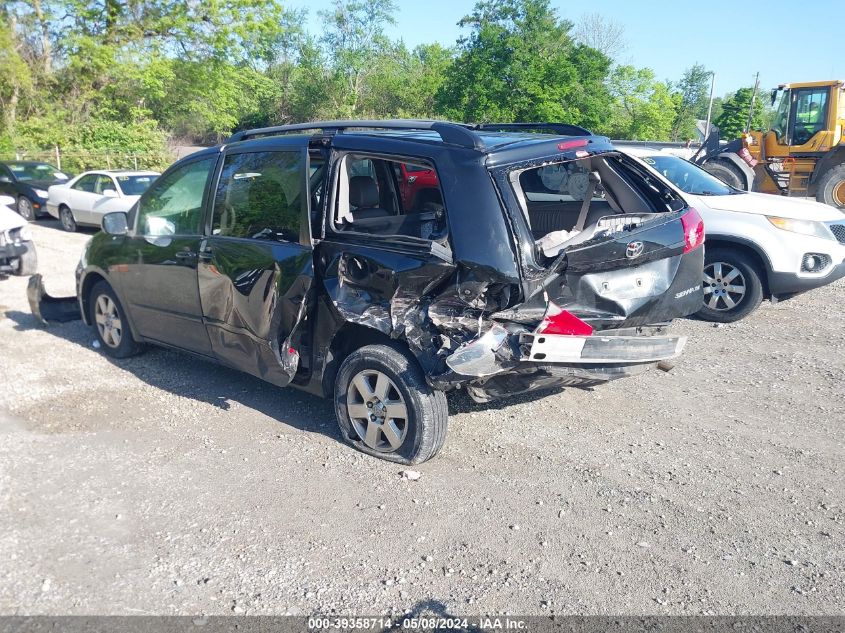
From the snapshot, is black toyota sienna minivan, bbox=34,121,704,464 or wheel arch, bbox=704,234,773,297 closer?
black toyota sienna minivan, bbox=34,121,704,464

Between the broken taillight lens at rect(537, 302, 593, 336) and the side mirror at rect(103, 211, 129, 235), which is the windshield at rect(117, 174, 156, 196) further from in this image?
the broken taillight lens at rect(537, 302, 593, 336)

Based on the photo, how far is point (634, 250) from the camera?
4.21 m

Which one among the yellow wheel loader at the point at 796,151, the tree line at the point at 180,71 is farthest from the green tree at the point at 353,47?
the yellow wheel loader at the point at 796,151

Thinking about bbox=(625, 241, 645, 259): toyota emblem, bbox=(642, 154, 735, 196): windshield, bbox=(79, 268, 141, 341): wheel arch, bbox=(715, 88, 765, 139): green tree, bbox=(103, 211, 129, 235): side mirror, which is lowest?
bbox=(79, 268, 141, 341): wheel arch

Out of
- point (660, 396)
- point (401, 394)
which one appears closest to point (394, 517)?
point (401, 394)

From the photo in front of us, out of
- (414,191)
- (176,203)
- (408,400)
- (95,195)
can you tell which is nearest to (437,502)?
(408,400)

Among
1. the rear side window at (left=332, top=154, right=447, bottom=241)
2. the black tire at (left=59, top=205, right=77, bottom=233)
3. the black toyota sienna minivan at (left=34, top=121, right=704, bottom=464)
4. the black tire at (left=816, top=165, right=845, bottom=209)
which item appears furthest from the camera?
the black tire at (left=816, top=165, right=845, bottom=209)

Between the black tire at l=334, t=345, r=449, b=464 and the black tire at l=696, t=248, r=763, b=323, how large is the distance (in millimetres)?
4256

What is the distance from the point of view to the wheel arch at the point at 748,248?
736 centimetres

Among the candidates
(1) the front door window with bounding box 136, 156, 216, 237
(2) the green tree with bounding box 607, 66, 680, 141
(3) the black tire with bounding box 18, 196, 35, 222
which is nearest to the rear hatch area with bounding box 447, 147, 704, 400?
(1) the front door window with bounding box 136, 156, 216, 237

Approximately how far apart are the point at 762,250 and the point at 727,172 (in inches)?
376

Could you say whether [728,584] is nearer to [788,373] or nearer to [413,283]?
[413,283]

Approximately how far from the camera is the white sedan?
14.8 meters

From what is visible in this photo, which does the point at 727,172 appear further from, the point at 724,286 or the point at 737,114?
the point at 737,114
